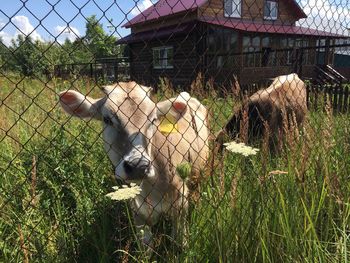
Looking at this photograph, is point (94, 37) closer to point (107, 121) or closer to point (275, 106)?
point (107, 121)

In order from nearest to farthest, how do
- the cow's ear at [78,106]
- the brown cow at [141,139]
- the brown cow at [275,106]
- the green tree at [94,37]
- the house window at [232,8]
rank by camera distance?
the green tree at [94,37] < the brown cow at [141,139] < the cow's ear at [78,106] < the house window at [232,8] < the brown cow at [275,106]

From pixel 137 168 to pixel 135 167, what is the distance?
0.01 m

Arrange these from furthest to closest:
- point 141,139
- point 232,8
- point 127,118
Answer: point 232,8 < point 127,118 < point 141,139

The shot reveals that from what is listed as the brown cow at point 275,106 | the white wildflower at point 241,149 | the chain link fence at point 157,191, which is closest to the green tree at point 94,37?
the chain link fence at point 157,191

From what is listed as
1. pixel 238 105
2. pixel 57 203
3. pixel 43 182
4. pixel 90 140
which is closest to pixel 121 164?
pixel 57 203

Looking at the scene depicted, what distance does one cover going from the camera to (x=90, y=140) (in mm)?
4398

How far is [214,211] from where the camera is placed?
229cm

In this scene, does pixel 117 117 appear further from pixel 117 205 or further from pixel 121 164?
pixel 117 205


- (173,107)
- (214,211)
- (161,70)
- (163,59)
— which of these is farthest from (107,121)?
(161,70)

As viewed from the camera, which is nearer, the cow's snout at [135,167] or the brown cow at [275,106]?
the cow's snout at [135,167]

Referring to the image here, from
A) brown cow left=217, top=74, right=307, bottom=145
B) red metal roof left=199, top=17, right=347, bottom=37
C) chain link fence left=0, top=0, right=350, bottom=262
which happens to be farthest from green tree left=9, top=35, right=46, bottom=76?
brown cow left=217, top=74, right=307, bottom=145

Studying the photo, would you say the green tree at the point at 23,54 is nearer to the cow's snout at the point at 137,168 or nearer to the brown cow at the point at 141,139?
the brown cow at the point at 141,139

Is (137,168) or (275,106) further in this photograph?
(275,106)

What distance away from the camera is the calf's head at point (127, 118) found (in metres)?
2.66
